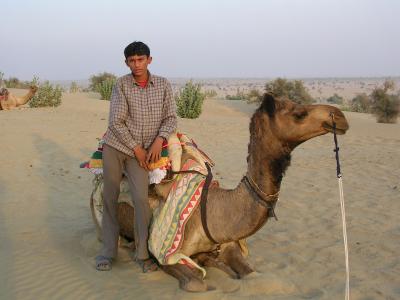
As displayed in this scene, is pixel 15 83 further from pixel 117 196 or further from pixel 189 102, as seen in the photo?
pixel 117 196

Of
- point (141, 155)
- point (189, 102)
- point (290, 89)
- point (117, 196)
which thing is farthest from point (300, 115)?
point (290, 89)

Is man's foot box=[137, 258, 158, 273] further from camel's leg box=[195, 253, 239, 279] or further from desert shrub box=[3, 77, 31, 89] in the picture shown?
desert shrub box=[3, 77, 31, 89]

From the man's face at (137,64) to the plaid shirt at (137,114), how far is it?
13cm

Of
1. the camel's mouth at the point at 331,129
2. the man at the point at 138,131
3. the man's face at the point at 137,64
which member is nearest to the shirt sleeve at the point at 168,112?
the man at the point at 138,131

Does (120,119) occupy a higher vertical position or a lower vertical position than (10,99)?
higher

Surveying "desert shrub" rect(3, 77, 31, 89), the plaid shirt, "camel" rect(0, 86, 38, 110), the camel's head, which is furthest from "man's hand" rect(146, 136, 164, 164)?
"desert shrub" rect(3, 77, 31, 89)

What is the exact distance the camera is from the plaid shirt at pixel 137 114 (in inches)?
208

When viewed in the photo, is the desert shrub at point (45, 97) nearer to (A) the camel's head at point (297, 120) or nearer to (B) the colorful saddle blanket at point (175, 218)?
(B) the colorful saddle blanket at point (175, 218)

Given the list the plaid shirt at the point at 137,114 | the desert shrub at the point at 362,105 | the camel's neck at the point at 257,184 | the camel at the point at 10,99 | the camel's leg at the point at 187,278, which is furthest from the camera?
the desert shrub at the point at 362,105

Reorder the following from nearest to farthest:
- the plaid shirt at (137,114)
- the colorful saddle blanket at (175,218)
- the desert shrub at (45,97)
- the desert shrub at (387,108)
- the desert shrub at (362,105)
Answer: the colorful saddle blanket at (175,218) → the plaid shirt at (137,114) → the desert shrub at (45,97) → the desert shrub at (387,108) → the desert shrub at (362,105)

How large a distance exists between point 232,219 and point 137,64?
1760 millimetres

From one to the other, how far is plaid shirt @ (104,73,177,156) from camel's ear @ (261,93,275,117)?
1267 mm

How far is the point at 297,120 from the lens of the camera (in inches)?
171

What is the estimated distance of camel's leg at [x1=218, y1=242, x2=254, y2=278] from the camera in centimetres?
523
